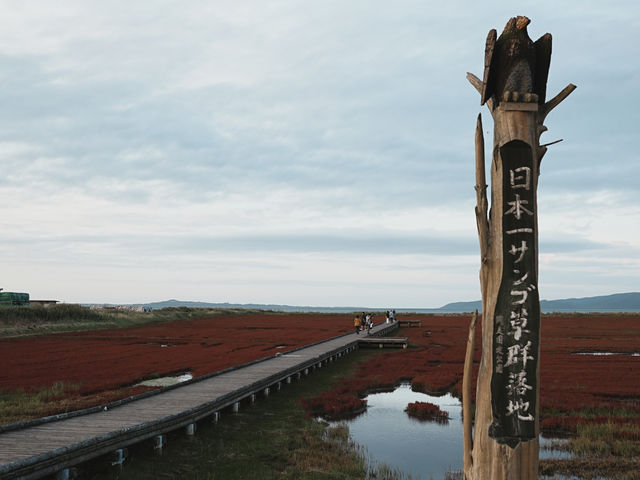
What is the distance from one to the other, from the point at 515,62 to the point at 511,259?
2.18m

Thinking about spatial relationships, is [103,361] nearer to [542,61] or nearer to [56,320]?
[542,61]

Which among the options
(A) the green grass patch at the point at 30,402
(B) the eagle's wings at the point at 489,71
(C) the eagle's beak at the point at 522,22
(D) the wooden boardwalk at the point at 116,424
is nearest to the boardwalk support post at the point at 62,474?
(D) the wooden boardwalk at the point at 116,424

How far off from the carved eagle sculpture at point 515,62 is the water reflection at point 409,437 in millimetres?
7654

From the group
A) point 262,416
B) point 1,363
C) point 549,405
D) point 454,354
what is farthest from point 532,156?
point 1,363

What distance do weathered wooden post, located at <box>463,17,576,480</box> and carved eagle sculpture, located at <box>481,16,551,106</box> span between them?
11mm

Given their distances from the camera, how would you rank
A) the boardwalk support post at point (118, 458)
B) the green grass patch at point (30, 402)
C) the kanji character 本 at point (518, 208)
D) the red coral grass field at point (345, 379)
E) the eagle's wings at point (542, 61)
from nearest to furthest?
the kanji character 本 at point (518, 208), the eagle's wings at point (542, 61), the boardwalk support post at point (118, 458), the green grass patch at point (30, 402), the red coral grass field at point (345, 379)

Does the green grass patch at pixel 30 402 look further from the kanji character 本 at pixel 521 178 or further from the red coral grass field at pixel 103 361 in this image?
the kanji character 本 at pixel 521 178

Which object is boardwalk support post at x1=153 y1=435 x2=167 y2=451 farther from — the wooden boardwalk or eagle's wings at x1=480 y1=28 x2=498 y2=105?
eagle's wings at x1=480 y1=28 x2=498 y2=105

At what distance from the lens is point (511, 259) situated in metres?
5.74

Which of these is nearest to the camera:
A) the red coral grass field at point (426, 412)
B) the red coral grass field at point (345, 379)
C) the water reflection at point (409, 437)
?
the water reflection at point (409, 437)

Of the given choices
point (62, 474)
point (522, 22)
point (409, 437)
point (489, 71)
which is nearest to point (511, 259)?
point (489, 71)

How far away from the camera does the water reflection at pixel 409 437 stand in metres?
11.2

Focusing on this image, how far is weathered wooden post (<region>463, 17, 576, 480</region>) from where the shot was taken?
5.60 m

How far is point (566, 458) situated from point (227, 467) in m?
6.98
